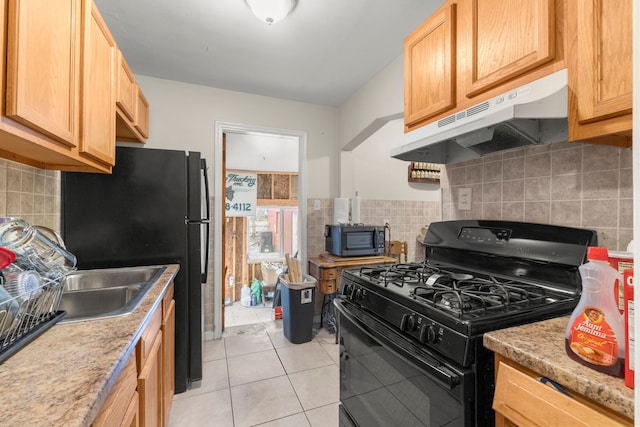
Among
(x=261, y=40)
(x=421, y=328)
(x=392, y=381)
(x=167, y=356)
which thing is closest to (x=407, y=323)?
(x=421, y=328)

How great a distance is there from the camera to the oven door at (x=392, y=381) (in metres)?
0.76

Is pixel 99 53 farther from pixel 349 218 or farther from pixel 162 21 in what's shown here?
pixel 349 218

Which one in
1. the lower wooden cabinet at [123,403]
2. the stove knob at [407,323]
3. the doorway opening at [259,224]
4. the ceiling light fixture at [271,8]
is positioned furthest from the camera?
the doorway opening at [259,224]

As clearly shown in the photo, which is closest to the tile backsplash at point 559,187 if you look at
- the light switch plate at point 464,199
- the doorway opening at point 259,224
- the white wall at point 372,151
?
the light switch plate at point 464,199

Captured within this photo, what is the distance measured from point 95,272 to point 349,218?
2.20 metres

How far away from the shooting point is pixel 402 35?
1978mm

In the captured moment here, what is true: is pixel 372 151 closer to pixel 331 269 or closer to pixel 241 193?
pixel 331 269

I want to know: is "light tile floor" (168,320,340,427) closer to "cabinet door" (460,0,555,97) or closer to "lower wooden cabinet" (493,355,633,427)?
"lower wooden cabinet" (493,355,633,427)

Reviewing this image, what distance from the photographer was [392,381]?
1.01 metres

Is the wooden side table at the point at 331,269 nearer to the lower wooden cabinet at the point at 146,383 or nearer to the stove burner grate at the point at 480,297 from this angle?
the lower wooden cabinet at the point at 146,383

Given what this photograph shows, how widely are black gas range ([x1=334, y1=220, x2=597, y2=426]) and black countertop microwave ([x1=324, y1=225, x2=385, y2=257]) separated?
1.31 metres

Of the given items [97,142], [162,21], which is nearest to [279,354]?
[97,142]

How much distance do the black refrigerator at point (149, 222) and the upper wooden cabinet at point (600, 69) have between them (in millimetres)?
1946

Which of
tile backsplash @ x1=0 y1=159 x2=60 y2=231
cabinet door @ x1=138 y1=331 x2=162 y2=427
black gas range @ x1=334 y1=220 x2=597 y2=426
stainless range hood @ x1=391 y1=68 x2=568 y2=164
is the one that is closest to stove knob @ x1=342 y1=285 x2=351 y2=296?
black gas range @ x1=334 y1=220 x2=597 y2=426
